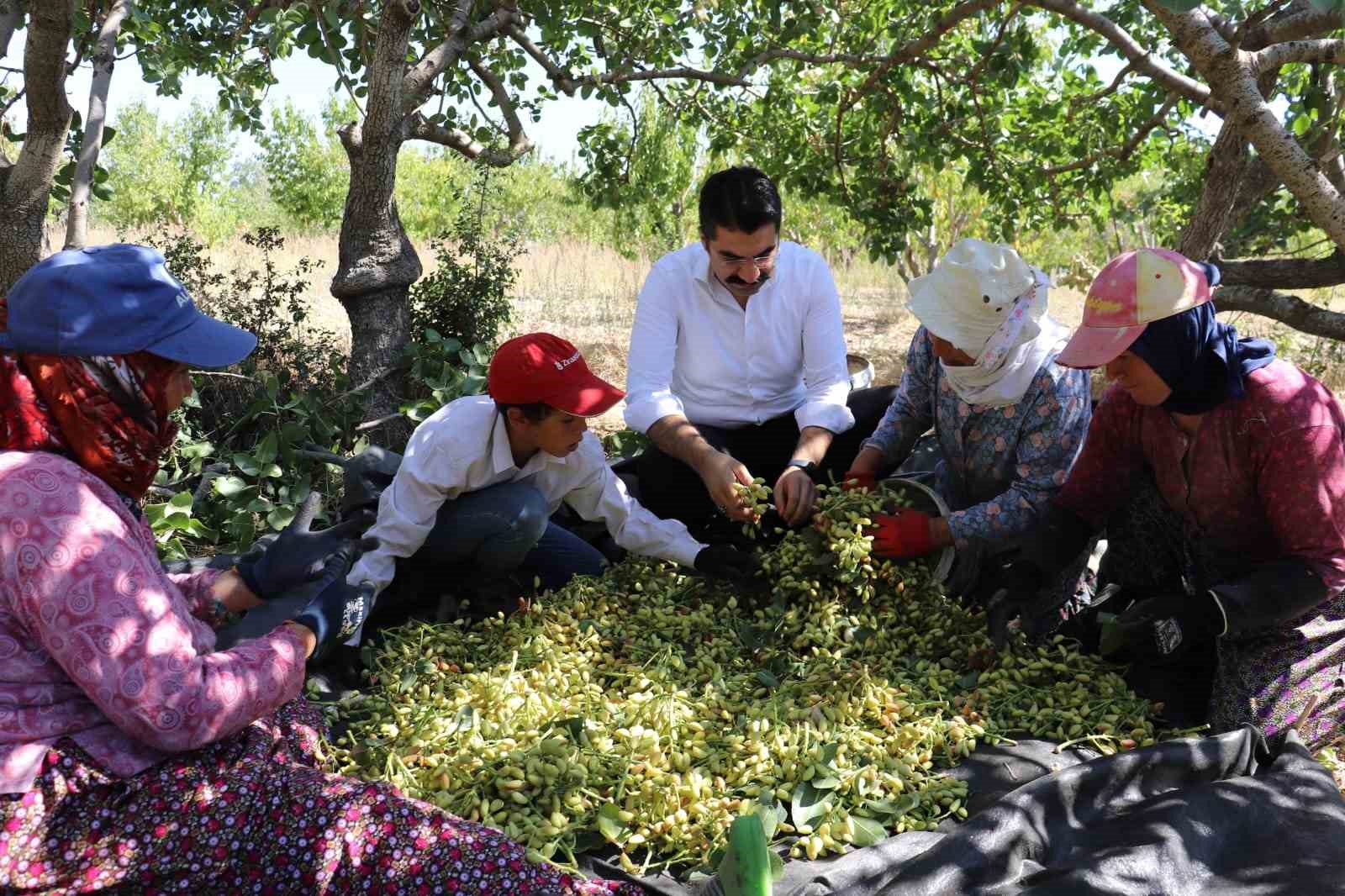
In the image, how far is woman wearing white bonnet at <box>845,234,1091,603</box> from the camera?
9.11ft

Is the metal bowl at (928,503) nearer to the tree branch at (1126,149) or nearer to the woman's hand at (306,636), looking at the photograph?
the woman's hand at (306,636)

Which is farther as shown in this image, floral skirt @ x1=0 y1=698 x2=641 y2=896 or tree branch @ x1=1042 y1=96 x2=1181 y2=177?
tree branch @ x1=1042 y1=96 x2=1181 y2=177

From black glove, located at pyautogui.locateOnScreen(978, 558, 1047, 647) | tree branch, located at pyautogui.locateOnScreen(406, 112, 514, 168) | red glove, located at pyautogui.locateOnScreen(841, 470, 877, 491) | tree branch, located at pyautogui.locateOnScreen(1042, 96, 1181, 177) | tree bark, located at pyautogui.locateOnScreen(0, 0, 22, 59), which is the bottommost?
black glove, located at pyautogui.locateOnScreen(978, 558, 1047, 647)

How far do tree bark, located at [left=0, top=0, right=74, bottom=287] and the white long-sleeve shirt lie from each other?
1.93m

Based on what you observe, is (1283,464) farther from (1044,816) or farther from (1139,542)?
(1044,816)

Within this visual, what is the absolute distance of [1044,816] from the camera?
2.04 meters

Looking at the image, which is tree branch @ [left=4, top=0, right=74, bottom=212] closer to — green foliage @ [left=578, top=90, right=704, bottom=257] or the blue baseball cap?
the blue baseball cap

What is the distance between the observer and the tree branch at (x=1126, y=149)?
5.34 metres

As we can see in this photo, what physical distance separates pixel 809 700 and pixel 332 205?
64.0 feet

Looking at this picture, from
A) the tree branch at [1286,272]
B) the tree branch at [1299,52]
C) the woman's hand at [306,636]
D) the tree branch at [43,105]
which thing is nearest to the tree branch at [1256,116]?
the tree branch at [1299,52]

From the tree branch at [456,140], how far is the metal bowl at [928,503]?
292 centimetres

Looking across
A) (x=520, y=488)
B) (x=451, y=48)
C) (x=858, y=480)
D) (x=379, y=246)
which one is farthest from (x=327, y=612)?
(x=451, y=48)

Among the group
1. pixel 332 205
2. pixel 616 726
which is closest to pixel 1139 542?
pixel 616 726

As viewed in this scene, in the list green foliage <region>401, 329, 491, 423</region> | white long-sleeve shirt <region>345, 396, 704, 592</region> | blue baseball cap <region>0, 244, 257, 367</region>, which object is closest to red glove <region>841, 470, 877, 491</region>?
white long-sleeve shirt <region>345, 396, 704, 592</region>
